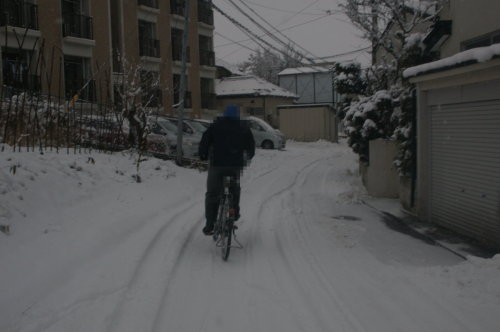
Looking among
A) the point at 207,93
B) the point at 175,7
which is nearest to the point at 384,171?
the point at 175,7

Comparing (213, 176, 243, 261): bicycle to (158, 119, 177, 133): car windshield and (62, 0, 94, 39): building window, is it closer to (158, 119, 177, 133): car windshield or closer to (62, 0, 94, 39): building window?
(158, 119, 177, 133): car windshield

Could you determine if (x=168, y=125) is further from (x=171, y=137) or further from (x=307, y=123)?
(x=307, y=123)

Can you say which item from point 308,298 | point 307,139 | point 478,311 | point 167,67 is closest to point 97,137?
point 308,298

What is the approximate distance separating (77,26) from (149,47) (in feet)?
19.6

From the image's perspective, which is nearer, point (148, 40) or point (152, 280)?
point (152, 280)

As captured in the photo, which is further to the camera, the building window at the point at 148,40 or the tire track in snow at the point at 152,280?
the building window at the point at 148,40

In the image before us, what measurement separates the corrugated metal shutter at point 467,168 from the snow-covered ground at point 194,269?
0.97 metres

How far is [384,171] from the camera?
428 inches

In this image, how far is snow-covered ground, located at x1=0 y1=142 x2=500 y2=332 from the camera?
154 inches

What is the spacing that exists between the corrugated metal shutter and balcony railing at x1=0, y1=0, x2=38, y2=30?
17321mm

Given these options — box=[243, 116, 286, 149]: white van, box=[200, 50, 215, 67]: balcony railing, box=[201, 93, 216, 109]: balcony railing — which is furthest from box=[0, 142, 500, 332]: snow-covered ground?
box=[201, 93, 216, 109]: balcony railing

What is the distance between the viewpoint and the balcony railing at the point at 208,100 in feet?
113

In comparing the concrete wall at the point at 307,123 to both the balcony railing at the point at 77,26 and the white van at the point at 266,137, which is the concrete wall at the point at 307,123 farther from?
the balcony railing at the point at 77,26

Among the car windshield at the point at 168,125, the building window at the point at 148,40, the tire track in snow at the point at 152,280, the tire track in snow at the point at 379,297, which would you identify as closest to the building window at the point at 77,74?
the building window at the point at 148,40
